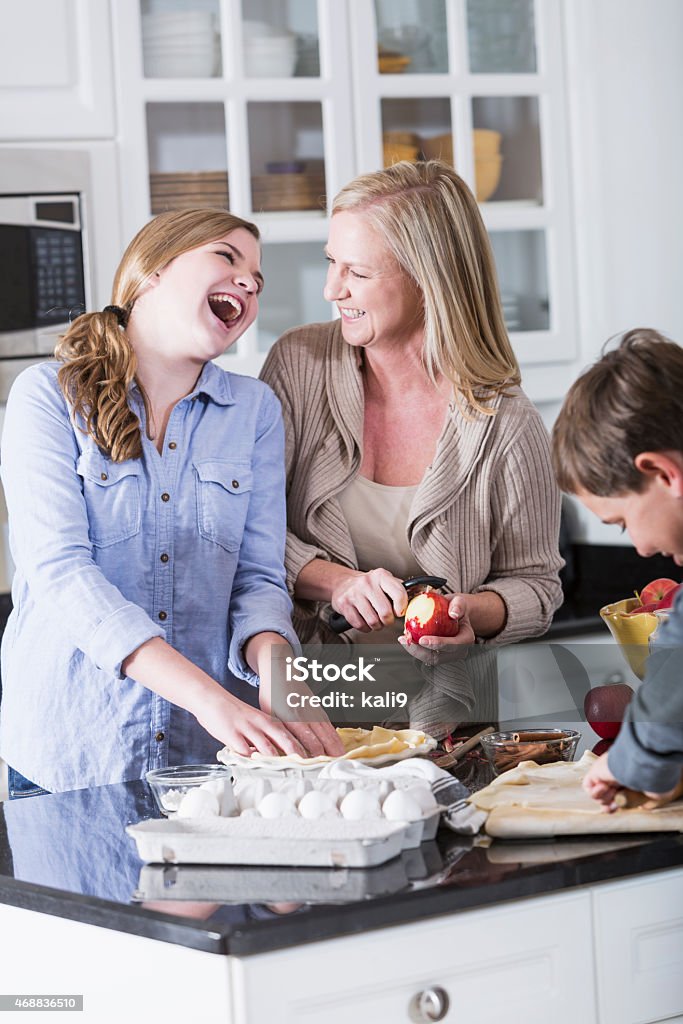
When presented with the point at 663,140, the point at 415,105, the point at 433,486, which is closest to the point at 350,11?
the point at 415,105

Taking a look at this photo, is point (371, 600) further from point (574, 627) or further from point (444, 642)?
point (574, 627)

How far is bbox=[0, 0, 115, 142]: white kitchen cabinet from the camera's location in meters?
2.65

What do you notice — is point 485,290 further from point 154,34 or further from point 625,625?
point 154,34

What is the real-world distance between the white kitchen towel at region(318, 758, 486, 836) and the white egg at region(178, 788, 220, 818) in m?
0.11

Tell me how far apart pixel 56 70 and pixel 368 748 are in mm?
1809

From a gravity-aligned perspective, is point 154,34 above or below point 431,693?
above

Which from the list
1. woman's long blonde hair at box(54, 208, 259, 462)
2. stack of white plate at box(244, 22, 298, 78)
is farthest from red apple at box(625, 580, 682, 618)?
stack of white plate at box(244, 22, 298, 78)

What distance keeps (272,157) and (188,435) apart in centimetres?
138

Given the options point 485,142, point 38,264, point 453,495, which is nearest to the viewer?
point 453,495

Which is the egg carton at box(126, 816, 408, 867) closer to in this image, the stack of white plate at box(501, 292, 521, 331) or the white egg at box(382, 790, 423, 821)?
the white egg at box(382, 790, 423, 821)

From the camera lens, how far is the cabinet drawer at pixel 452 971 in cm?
106

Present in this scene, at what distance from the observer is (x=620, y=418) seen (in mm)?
1234

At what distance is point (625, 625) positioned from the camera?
1.59 meters

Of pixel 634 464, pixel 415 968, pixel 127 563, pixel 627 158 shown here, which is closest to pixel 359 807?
pixel 415 968
